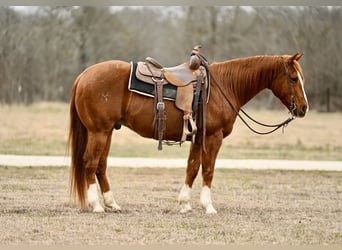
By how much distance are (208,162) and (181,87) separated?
926 millimetres

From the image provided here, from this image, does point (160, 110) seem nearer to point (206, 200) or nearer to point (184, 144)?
point (206, 200)

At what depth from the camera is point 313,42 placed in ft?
63.2

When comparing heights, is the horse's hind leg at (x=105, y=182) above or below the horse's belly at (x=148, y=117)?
below

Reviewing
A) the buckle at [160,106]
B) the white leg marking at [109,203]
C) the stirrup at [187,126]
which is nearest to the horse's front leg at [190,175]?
the stirrup at [187,126]

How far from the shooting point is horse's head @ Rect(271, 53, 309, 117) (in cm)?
727

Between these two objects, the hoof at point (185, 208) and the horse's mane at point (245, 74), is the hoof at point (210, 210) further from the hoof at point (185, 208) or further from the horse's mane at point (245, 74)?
the horse's mane at point (245, 74)

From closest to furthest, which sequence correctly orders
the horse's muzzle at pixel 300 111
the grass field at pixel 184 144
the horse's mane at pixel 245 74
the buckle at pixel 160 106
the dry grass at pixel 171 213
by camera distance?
the dry grass at pixel 171 213 → the buckle at pixel 160 106 → the horse's muzzle at pixel 300 111 → the horse's mane at pixel 245 74 → the grass field at pixel 184 144

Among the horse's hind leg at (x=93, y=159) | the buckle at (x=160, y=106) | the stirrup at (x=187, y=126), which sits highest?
the buckle at (x=160, y=106)

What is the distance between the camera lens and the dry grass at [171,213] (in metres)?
5.93

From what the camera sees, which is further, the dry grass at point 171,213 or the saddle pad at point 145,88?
the saddle pad at point 145,88

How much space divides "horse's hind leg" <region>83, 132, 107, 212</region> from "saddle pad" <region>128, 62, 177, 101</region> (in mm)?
639

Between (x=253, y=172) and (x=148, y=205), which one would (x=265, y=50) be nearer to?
(x=253, y=172)

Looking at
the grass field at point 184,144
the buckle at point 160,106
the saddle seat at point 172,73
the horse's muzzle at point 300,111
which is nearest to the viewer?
the buckle at point 160,106

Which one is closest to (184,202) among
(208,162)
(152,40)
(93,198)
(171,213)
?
(171,213)
